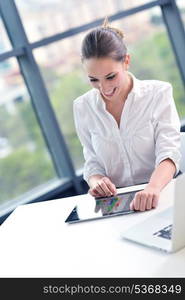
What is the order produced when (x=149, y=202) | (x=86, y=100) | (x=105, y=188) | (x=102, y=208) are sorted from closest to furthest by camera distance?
(x=149, y=202), (x=102, y=208), (x=105, y=188), (x=86, y=100)

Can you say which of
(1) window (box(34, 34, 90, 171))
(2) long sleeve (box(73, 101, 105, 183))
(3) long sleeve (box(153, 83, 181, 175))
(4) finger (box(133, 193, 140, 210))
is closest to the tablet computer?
(4) finger (box(133, 193, 140, 210))

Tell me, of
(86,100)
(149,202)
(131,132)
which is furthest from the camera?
(86,100)

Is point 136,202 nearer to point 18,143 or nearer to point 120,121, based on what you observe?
point 120,121

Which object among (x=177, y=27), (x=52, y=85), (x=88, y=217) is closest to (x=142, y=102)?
(x=88, y=217)

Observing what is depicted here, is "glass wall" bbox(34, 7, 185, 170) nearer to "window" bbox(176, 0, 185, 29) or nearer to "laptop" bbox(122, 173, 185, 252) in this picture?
"window" bbox(176, 0, 185, 29)

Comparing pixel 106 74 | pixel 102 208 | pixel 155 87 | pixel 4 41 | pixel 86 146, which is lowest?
A: pixel 102 208

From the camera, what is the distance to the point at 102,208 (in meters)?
2.00

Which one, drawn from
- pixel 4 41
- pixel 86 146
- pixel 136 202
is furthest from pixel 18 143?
pixel 136 202

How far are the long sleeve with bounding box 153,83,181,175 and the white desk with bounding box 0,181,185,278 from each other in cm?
23

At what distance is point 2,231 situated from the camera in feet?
7.03

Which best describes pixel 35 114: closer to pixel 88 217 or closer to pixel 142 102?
pixel 142 102

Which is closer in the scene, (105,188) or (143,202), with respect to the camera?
(143,202)

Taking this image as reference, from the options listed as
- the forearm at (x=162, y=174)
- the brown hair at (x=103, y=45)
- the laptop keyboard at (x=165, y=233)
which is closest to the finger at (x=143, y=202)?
the forearm at (x=162, y=174)

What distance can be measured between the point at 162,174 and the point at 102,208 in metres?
0.28
